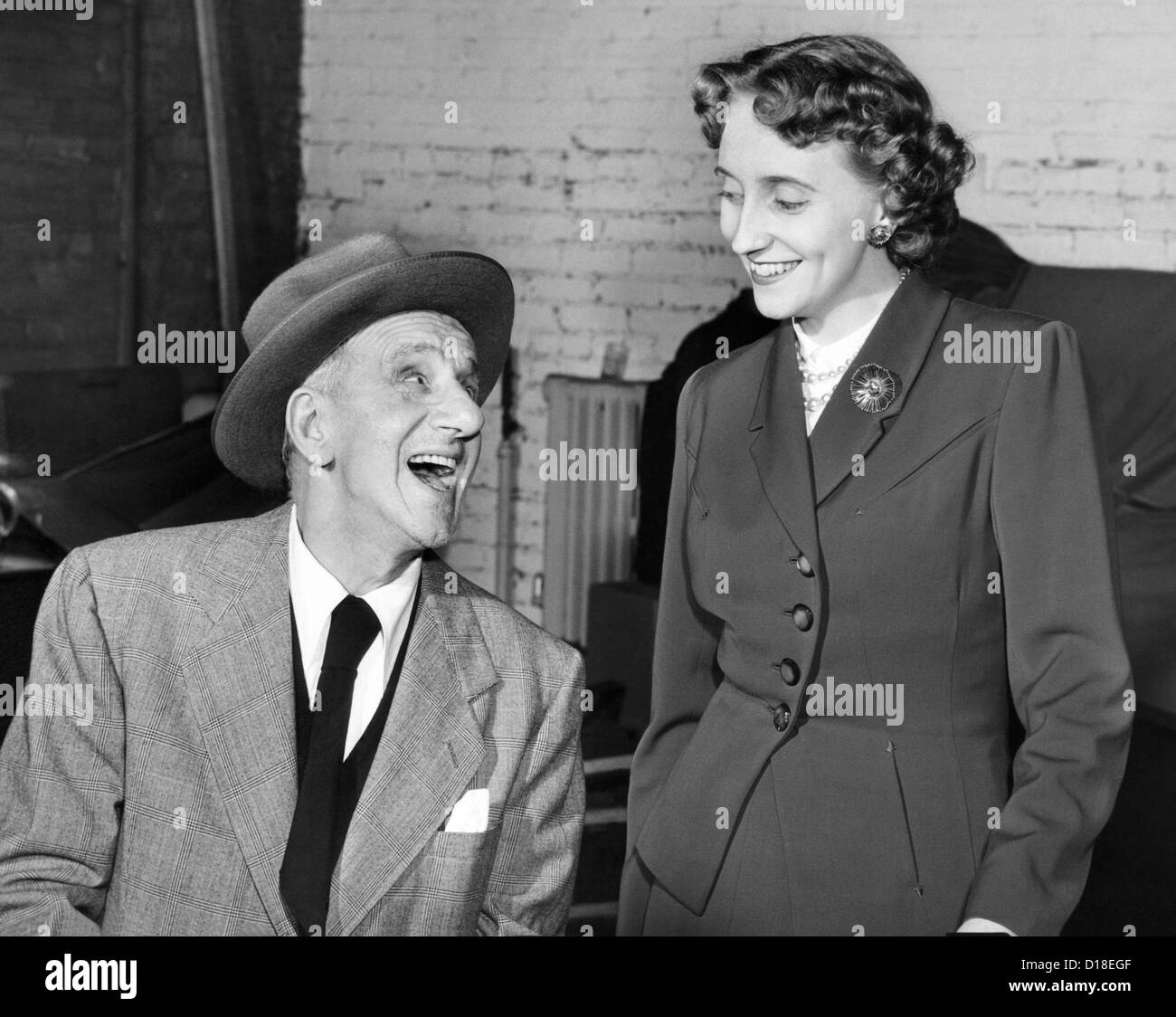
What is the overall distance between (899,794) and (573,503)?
3.21m

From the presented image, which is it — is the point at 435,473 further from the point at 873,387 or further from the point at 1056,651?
the point at 1056,651

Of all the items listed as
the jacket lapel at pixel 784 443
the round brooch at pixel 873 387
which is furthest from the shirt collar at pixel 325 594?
the round brooch at pixel 873 387

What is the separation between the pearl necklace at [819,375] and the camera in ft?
5.69

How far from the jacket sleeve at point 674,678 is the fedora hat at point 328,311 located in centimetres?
30

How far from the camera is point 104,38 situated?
425cm

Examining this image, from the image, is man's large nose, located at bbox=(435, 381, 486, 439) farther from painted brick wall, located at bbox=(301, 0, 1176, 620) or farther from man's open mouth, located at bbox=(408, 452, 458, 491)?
painted brick wall, located at bbox=(301, 0, 1176, 620)

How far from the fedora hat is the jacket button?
0.51 meters

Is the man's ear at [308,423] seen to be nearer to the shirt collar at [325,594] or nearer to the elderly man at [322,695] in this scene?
the elderly man at [322,695]

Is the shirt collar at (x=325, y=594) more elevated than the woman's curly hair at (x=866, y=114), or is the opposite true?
the woman's curly hair at (x=866, y=114)

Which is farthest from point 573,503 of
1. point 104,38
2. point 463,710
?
point 463,710

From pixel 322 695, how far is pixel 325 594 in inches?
4.8

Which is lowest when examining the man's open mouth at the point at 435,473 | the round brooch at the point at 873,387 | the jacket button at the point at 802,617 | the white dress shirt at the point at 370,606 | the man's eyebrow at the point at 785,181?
the white dress shirt at the point at 370,606

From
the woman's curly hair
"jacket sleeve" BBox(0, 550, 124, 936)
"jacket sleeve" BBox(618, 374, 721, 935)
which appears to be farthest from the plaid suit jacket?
the woman's curly hair
